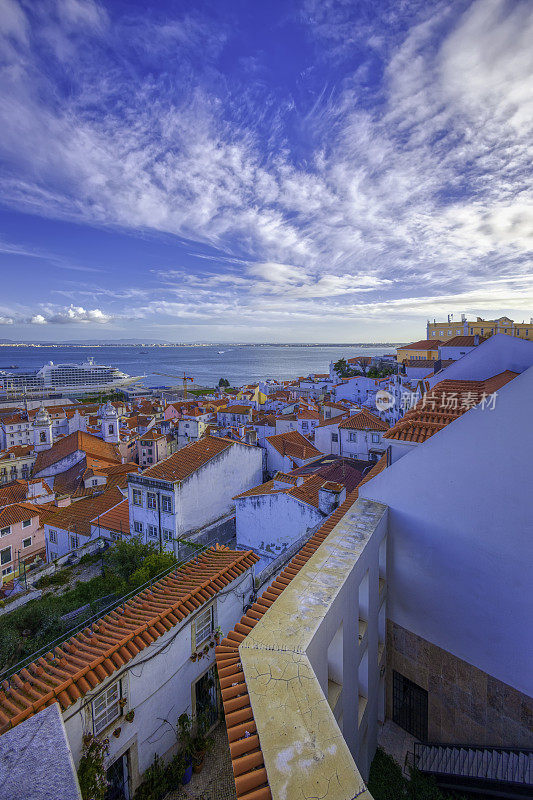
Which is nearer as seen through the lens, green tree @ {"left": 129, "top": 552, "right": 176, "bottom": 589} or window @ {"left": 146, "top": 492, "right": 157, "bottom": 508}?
green tree @ {"left": 129, "top": 552, "right": 176, "bottom": 589}

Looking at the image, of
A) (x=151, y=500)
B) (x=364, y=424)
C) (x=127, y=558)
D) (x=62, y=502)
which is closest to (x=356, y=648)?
(x=127, y=558)

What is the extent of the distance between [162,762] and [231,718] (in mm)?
3414

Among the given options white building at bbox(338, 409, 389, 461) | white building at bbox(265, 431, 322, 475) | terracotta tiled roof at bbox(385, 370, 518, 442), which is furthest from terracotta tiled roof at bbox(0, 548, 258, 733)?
white building at bbox(338, 409, 389, 461)

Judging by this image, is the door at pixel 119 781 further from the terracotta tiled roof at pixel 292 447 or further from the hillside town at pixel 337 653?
the terracotta tiled roof at pixel 292 447

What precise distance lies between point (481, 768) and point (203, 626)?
14.1ft

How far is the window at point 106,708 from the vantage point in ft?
13.9

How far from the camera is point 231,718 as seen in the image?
110 inches

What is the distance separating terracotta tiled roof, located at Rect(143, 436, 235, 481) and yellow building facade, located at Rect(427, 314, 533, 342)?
107 ft

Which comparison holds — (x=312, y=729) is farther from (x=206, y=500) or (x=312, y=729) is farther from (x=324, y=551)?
(x=206, y=500)

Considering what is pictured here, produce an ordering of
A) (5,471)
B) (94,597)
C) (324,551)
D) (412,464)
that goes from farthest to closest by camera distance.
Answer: (5,471) < (94,597) < (412,464) < (324,551)

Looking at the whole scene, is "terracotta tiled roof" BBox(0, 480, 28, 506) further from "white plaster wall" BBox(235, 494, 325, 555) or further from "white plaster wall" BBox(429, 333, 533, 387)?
"white plaster wall" BBox(429, 333, 533, 387)

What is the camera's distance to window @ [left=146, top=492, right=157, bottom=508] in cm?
1373

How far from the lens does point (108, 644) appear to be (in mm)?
4594

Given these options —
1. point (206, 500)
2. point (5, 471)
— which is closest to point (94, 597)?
point (206, 500)
